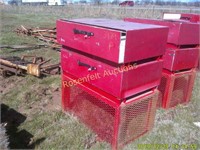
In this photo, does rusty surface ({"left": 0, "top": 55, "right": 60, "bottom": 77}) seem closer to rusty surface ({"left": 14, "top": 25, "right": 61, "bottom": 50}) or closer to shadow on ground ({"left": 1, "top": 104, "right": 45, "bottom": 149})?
shadow on ground ({"left": 1, "top": 104, "right": 45, "bottom": 149})

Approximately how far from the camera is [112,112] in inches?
98.6

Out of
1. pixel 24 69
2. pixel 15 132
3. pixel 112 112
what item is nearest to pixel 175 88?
pixel 112 112

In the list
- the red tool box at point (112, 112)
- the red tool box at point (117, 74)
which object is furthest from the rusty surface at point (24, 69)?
the red tool box at point (117, 74)

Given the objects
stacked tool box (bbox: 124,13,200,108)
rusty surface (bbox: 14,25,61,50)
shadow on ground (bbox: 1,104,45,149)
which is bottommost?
shadow on ground (bbox: 1,104,45,149)

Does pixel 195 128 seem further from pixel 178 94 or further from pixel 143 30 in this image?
pixel 143 30

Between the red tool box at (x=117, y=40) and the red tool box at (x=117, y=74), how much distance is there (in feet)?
0.31

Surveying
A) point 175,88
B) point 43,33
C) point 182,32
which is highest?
point 182,32

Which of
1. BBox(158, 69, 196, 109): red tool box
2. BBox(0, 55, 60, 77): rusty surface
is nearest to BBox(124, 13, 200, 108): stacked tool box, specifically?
BBox(158, 69, 196, 109): red tool box

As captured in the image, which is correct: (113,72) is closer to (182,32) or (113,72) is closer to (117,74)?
(117,74)

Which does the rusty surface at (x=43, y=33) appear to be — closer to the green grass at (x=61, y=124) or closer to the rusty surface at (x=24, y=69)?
the rusty surface at (x=24, y=69)

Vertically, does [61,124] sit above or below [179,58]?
below

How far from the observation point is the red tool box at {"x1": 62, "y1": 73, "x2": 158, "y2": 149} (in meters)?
2.44

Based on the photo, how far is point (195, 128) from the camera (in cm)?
314

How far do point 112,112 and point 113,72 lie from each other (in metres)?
0.52
